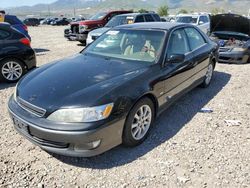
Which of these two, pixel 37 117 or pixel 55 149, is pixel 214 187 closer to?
pixel 55 149

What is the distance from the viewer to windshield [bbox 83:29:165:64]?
3904 millimetres

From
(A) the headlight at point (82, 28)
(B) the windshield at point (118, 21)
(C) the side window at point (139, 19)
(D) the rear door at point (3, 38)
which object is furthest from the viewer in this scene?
(A) the headlight at point (82, 28)

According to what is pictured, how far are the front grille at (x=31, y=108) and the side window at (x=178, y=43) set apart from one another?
2.09m

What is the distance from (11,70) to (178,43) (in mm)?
4157

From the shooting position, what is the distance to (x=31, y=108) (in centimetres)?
296

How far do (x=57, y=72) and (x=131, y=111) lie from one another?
49.8 inches

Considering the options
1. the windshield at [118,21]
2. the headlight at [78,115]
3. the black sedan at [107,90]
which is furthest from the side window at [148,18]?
the headlight at [78,115]

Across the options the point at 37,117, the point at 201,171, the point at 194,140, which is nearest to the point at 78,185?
the point at 37,117

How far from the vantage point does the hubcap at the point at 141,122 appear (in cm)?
333

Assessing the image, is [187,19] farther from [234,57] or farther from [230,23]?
[234,57]

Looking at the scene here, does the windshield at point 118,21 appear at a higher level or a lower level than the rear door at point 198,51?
lower

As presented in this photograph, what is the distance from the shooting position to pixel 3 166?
304cm

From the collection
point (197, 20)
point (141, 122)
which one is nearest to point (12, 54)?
point (141, 122)

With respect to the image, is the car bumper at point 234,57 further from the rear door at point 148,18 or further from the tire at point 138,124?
the tire at point 138,124
